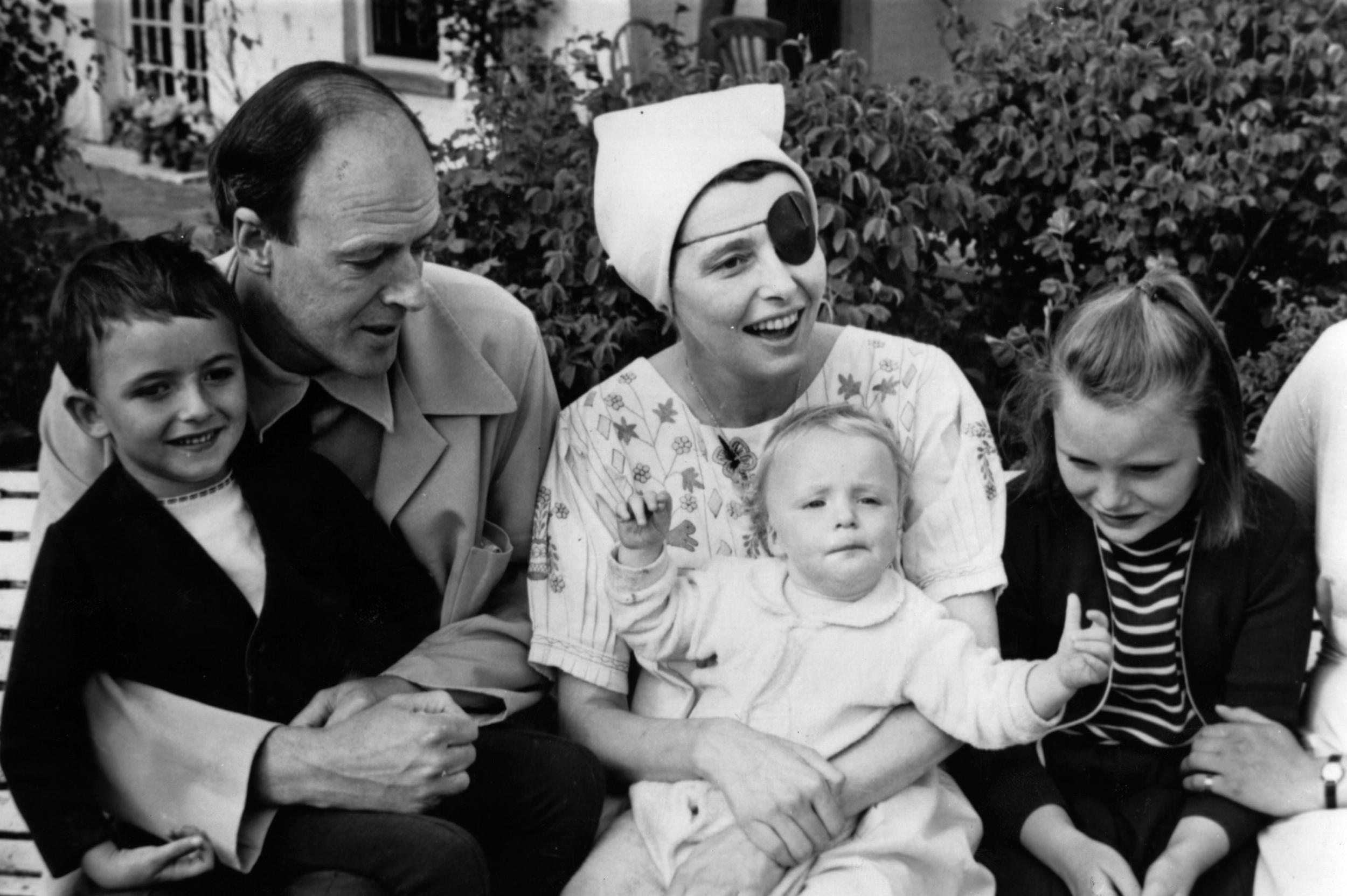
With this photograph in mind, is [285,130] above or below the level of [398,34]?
below

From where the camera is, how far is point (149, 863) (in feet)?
7.41

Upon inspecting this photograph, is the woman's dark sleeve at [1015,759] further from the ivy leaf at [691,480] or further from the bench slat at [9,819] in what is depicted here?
the bench slat at [9,819]

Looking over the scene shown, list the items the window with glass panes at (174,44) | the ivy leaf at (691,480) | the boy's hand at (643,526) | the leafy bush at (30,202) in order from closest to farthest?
the boy's hand at (643,526), the ivy leaf at (691,480), the leafy bush at (30,202), the window with glass panes at (174,44)

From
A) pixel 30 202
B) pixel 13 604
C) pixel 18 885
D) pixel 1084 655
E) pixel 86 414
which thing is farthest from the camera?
pixel 30 202

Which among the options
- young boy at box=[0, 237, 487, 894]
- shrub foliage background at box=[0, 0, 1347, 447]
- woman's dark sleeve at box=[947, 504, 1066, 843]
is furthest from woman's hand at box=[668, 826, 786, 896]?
shrub foliage background at box=[0, 0, 1347, 447]

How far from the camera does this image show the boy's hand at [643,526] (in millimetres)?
2430

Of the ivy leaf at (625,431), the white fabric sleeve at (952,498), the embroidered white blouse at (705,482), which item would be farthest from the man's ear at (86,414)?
the white fabric sleeve at (952,498)

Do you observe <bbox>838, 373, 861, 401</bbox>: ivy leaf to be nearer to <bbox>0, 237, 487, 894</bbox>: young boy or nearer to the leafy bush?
<bbox>0, 237, 487, 894</bbox>: young boy

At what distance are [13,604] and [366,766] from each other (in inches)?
50.0

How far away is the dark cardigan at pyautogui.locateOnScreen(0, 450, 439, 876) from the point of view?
7.48 feet

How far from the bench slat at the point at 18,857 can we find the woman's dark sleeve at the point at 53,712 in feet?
2.81

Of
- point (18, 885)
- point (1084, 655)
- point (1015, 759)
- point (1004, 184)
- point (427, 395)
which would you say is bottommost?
point (18, 885)

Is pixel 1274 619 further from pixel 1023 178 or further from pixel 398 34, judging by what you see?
pixel 398 34

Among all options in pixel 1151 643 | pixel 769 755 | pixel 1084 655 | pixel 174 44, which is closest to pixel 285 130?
pixel 769 755
